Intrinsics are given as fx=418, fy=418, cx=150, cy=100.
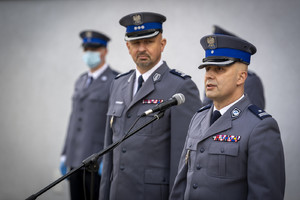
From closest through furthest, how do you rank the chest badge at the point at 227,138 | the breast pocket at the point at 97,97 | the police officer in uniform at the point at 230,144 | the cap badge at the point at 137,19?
the police officer in uniform at the point at 230,144 < the chest badge at the point at 227,138 < the cap badge at the point at 137,19 < the breast pocket at the point at 97,97

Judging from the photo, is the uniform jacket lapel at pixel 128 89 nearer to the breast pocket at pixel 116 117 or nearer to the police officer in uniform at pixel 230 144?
the breast pocket at pixel 116 117

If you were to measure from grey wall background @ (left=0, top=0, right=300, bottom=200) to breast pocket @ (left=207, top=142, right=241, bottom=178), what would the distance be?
6.93 ft

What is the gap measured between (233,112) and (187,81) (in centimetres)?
64

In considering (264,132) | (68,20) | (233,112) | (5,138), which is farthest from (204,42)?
(5,138)

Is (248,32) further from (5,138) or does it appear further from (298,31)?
(5,138)

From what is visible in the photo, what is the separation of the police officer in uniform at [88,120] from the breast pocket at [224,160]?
2016mm

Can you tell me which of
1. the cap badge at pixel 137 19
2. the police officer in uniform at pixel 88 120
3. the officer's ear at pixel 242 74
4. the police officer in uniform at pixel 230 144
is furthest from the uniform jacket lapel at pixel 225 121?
the police officer in uniform at pixel 88 120

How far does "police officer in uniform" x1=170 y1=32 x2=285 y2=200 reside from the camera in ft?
6.42

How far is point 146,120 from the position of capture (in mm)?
2701

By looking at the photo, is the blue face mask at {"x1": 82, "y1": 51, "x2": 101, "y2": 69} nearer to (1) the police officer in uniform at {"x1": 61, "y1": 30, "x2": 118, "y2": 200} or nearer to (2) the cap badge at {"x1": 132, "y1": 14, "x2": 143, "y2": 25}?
(1) the police officer in uniform at {"x1": 61, "y1": 30, "x2": 118, "y2": 200}

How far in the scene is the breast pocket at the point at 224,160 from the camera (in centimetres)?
203

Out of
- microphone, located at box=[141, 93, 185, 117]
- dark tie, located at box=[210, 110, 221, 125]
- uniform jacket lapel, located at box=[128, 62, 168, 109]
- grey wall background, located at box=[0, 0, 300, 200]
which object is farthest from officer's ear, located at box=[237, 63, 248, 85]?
grey wall background, located at box=[0, 0, 300, 200]

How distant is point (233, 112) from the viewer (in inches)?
85.1

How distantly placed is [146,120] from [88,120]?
59.8 inches
